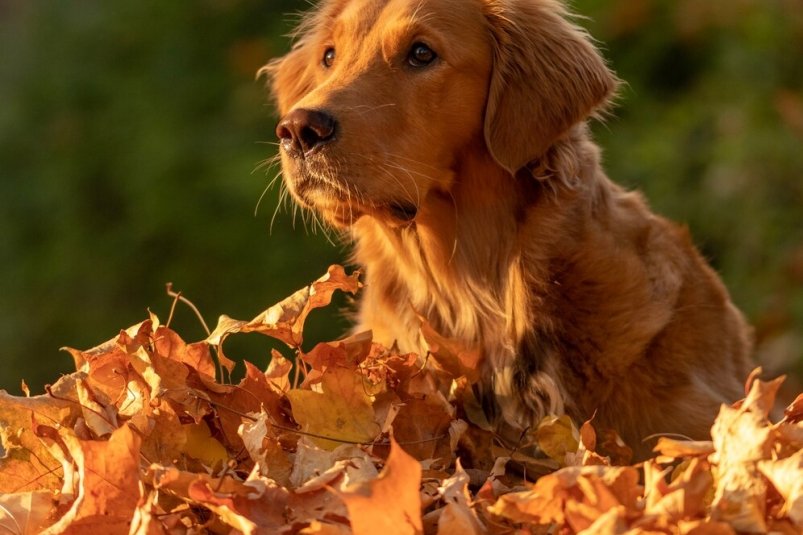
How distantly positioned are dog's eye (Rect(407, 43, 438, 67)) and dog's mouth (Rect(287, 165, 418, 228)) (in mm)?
398

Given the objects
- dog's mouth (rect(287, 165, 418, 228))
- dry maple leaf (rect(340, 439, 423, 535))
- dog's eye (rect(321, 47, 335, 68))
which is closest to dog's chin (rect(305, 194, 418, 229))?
Result: dog's mouth (rect(287, 165, 418, 228))

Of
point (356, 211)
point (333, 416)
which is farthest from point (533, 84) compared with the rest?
point (333, 416)

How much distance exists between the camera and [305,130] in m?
3.14

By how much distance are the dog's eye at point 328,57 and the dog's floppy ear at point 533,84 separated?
0.48 m

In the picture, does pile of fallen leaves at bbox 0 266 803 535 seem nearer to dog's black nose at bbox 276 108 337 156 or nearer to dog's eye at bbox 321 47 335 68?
dog's black nose at bbox 276 108 337 156

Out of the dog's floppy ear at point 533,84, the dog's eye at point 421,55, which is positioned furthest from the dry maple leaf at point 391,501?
the dog's eye at point 421,55

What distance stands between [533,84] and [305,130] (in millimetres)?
723

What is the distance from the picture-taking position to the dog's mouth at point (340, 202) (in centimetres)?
319

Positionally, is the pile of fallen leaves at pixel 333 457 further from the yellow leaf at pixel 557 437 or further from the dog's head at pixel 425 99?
the dog's head at pixel 425 99

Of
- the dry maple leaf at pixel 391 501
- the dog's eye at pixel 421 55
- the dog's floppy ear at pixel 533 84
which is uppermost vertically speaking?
the dog's eye at pixel 421 55

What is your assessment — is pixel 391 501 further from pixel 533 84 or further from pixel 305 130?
pixel 533 84

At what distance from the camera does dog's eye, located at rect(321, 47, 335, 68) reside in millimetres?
3733

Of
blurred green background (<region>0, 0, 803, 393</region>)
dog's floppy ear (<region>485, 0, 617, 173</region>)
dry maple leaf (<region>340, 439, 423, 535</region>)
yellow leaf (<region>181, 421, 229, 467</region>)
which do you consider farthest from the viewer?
blurred green background (<region>0, 0, 803, 393</region>)

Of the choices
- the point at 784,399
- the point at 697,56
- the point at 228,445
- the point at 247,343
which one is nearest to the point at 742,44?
the point at 697,56
